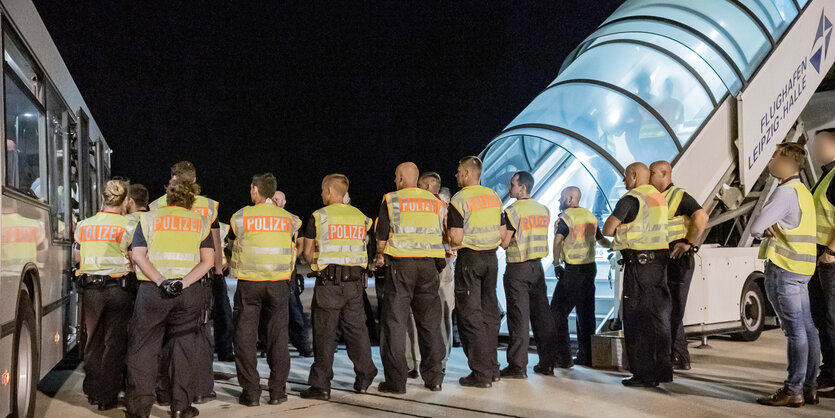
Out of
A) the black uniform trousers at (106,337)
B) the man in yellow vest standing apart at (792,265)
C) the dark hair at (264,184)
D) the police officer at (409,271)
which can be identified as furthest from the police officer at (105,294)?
the man in yellow vest standing apart at (792,265)

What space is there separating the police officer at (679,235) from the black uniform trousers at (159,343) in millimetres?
3922

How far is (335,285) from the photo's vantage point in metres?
5.80

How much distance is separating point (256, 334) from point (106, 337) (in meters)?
1.08

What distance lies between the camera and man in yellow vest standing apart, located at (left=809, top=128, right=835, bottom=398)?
5508mm

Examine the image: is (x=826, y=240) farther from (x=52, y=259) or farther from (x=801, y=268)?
(x=52, y=259)

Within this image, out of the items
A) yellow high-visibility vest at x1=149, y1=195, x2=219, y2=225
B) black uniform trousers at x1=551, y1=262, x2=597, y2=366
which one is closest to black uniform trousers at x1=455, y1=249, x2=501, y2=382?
black uniform trousers at x1=551, y1=262, x2=597, y2=366

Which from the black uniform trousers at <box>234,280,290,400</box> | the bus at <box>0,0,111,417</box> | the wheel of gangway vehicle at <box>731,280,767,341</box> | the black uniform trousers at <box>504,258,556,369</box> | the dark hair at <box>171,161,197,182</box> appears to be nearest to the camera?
the bus at <box>0,0,111,417</box>

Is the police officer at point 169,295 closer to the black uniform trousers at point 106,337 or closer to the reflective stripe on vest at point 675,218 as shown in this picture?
the black uniform trousers at point 106,337

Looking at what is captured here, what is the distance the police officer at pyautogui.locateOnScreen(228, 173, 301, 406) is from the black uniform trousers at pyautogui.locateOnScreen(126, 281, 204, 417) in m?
0.50

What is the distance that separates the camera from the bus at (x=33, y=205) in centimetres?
423

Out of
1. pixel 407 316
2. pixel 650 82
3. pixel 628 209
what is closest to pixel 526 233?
pixel 628 209

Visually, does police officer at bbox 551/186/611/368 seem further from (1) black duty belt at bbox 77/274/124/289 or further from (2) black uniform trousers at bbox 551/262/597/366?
(1) black duty belt at bbox 77/274/124/289

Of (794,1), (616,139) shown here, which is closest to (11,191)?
(616,139)

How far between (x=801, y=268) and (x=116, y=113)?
149ft
